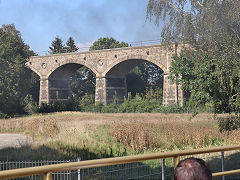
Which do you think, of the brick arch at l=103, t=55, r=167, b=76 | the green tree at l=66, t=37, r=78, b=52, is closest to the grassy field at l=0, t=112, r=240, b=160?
Answer: the brick arch at l=103, t=55, r=167, b=76

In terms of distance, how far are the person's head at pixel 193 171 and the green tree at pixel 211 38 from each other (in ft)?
27.1

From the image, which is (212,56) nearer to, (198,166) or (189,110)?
(198,166)

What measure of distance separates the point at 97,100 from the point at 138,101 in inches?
283

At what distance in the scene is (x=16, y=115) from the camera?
34.6m

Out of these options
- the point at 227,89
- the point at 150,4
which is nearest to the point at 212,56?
the point at 227,89

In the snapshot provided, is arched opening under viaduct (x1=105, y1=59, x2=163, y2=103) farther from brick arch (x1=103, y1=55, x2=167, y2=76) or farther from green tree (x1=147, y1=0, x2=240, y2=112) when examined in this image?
green tree (x1=147, y1=0, x2=240, y2=112)

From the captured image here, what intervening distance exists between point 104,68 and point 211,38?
32.4 metres

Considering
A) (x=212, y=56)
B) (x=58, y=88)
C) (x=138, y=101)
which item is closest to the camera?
(x=212, y=56)

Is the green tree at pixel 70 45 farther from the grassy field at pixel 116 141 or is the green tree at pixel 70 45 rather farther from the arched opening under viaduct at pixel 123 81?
the grassy field at pixel 116 141

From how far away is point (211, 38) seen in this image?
1013 centimetres

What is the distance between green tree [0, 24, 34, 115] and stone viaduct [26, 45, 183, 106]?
10558mm

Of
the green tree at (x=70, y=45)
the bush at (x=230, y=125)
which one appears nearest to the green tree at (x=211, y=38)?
the bush at (x=230, y=125)

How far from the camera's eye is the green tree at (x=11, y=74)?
32719 mm

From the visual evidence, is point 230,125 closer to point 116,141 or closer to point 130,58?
point 116,141
